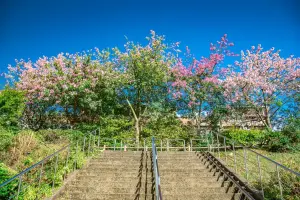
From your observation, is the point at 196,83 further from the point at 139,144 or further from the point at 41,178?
the point at 41,178

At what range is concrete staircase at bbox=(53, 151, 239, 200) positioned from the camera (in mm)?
5449

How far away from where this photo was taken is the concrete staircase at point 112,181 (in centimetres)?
544

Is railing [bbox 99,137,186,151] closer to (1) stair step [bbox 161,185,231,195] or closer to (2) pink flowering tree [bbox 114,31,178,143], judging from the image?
(2) pink flowering tree [bbox 114,31,178,143]

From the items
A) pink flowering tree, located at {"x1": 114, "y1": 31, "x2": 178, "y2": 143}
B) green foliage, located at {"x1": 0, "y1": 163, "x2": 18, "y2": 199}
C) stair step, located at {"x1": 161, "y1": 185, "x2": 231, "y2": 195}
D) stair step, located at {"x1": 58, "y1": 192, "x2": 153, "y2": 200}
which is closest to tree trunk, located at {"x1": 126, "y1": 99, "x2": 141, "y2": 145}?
pink flowering tree, located at {"x1": 114, "y1": 31, "x2": 178, "y2": 143}

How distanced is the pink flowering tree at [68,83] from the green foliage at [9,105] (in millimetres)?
1604

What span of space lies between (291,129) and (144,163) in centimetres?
885

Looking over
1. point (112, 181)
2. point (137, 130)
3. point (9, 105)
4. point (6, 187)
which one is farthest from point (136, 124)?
point (6, 187)

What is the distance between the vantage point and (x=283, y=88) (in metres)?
16.2

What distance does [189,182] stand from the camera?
6.20 m

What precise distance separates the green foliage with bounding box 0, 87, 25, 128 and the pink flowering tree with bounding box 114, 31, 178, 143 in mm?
5995

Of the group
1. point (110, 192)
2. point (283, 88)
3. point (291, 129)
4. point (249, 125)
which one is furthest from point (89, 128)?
point (283, 88)

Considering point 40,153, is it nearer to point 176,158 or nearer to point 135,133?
point 176,158

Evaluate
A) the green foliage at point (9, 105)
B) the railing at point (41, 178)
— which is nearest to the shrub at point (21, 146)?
the railing at point (41, 178)

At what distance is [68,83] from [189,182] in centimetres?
Answer: 995
